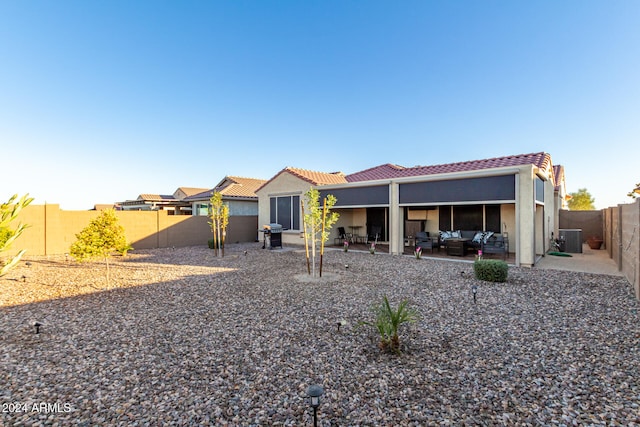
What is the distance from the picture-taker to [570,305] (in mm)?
5430

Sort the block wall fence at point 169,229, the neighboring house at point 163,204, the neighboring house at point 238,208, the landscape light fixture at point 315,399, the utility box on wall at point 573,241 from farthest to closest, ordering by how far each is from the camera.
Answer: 1. the neighboring house at point 163,204
2. the neighboring house at point 238,208
3. the utility box on wall at point 573,241
4. the block wall fence at point 169,229
5. the landscape light fixture at point 315,399

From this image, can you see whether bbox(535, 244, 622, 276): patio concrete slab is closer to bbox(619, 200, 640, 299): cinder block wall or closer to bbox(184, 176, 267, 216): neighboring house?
bbox(619, 200, 640, 299): cinder block wall

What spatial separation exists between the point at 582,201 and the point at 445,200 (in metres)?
42.3

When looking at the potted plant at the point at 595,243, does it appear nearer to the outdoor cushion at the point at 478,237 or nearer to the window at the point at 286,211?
the outdoor cushion at the point at 478,237

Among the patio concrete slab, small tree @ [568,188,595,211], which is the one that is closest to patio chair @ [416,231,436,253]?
the patio concrete slab

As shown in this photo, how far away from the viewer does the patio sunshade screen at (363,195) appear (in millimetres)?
12008

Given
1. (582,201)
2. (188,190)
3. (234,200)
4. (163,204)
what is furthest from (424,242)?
(582,201)

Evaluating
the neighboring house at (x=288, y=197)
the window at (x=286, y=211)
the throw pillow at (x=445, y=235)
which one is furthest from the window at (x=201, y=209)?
the throw pillow at (x=445, y=235)

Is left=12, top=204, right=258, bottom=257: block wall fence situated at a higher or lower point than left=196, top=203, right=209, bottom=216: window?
lower

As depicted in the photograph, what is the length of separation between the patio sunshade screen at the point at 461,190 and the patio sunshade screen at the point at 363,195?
77 cm

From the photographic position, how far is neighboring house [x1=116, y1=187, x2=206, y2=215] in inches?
960

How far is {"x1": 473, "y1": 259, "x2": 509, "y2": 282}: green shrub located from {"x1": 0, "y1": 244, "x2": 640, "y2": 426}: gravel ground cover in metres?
0.41

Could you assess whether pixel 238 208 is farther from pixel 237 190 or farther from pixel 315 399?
pixel 315 399

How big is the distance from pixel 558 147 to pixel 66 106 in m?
24.0
